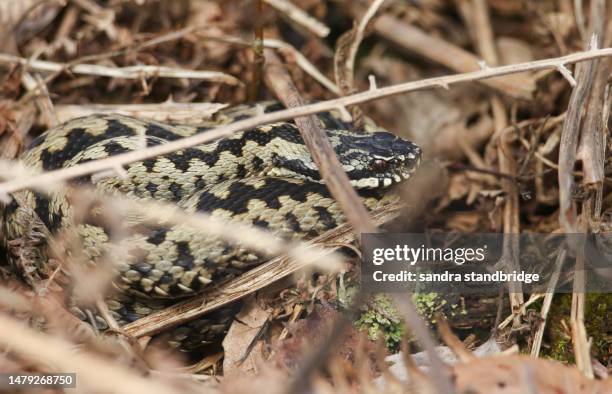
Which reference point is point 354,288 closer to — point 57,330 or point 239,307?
point 239,307

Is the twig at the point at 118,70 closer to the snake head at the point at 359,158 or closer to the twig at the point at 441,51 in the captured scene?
the snake head at the point at 359,158

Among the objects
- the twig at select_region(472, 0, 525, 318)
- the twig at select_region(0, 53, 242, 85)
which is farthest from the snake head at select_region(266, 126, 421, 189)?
the twig at select_region(0, 53, 242, 85)

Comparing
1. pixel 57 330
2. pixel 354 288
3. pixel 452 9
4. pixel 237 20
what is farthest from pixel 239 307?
pixel 452 9

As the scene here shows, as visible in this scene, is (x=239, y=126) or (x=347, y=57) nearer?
(x=239, y=126)

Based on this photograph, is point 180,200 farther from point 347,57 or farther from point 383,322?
point 347,57

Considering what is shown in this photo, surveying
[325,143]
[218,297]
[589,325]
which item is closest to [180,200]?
[218,297]

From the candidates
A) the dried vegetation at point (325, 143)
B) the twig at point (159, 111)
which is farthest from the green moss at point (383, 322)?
the twig at point (159, 111)

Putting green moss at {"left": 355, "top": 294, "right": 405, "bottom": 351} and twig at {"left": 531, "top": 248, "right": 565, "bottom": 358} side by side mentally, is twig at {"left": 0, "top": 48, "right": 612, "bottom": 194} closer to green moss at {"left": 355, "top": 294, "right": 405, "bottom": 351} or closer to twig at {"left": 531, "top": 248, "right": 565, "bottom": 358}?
twig at {"left": 531, "top": 248, "right": 565, "bottom": 358}
